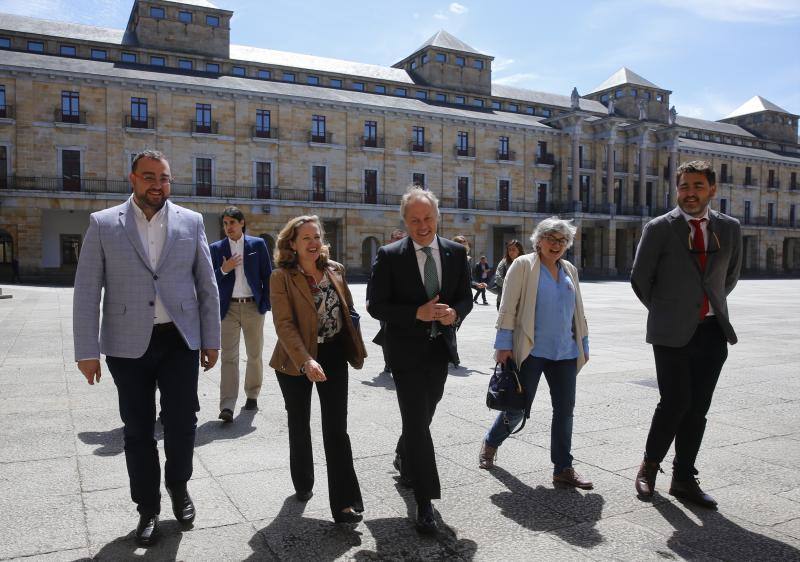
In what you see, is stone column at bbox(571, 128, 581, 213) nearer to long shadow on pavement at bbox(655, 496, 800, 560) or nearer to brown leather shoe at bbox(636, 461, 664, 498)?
brown leather shoe at bbox(636, 461, 664, 498)

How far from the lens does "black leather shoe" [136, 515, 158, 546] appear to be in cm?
334

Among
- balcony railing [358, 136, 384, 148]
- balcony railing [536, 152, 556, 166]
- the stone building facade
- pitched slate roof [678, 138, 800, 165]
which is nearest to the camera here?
the stone building facade

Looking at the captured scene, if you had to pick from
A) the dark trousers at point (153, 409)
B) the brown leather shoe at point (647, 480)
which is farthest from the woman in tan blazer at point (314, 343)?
the brown leather shoe at point (647, 480)

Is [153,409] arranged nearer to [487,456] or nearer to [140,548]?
[140,548]

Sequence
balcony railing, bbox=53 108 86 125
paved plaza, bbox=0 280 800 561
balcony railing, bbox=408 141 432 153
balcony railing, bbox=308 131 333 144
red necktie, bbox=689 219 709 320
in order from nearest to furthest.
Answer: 1. paved plaza, bbox=0 280 800 561
2. red necktie, bbox=689 219 709 320
3. balcony railing, bbox=53 108 86 125
4. balcony railing, bbox=308 131 333 144
5. balcony railing, bbox=408 141 432 153

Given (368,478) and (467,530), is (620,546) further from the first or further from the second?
(368,478)

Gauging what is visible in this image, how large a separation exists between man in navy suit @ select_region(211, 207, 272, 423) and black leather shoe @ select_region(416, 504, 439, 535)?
114 inches

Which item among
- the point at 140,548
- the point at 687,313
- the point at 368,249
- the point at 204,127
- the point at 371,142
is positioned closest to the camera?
the point at 140,548

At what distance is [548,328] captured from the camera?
4266mm

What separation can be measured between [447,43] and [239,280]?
50985 millimetres

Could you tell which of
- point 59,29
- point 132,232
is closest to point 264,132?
point 59,29

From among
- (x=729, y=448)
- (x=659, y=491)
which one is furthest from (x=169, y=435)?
(x=729, y=448)

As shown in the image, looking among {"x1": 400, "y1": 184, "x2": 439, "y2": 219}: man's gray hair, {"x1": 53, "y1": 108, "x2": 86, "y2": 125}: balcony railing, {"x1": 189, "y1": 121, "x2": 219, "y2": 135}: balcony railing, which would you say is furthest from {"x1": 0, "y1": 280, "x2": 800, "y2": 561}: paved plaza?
{"x1": 189, "y1": 121, "x2": 219, "y2": 135}: balcony railing

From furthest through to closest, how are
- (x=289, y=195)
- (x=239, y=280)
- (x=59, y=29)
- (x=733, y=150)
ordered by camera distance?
(x=733, y=150)
(x=59, y=29)
(x=289, y=195)
(x=239, y=280)
